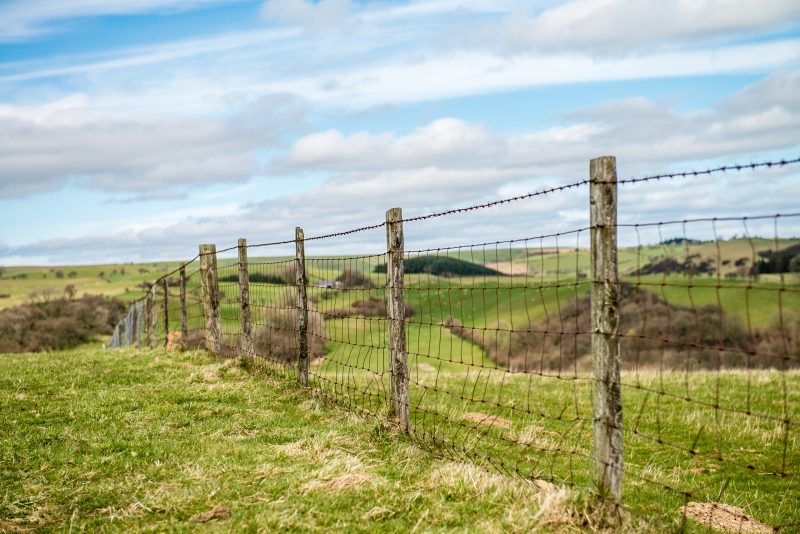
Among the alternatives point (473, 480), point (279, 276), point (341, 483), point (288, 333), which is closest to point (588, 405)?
point (279, 276)

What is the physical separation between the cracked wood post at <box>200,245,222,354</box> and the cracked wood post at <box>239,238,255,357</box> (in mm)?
1500

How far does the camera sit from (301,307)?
11820mm

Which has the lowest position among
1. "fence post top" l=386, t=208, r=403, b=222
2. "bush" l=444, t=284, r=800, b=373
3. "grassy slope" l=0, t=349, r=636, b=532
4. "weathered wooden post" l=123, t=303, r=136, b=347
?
"bush" l=444, t=284, r=800, b=373

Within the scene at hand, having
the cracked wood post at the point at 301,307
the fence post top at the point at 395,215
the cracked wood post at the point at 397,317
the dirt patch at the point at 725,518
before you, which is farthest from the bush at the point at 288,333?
the dirt patch at the point at 725,518

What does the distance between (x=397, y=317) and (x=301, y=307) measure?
360 cm

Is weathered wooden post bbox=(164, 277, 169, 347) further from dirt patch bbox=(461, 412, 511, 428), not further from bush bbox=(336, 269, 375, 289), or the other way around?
dirt patch bbox=(461, 412, 511, 428)

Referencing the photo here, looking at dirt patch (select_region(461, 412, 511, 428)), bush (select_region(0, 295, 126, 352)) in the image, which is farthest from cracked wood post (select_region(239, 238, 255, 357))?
bush (select_region(0, 295, 126, 352))

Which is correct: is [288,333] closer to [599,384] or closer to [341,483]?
[341,483]

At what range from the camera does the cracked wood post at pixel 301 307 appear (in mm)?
11750

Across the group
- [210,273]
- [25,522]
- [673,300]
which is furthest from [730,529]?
[673,300]

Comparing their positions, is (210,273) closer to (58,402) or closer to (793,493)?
(58,402)

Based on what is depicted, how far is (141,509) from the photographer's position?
612 cm

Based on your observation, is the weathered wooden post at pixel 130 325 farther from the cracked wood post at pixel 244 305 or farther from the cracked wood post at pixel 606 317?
the cracked wood post at pixel 606 317

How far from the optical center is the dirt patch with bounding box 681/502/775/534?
20.9 feet
